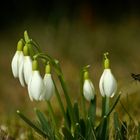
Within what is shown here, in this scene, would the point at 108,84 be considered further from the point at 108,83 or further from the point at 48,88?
the point at 48,88

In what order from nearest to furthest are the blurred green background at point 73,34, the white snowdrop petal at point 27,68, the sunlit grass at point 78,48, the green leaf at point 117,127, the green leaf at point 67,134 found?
1. the white snowdrop petal at point 27,68
2. the green leaf at point 67,134
3. the green leaf at point 117,127
4. the sunlit grass at point 78,48
5. the blurred green background at point 73,34

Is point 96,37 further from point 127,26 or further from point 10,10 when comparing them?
point 10,10

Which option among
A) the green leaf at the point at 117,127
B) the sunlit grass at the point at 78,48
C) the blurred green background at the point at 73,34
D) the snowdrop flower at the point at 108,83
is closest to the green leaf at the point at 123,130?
the green leaf at the point at 117,127

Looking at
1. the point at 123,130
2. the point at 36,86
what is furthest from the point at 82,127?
the point at 36,86

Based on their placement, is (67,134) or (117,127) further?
(117,127)

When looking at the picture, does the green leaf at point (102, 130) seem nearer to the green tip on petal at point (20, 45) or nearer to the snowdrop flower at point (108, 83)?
the snowdrop flower at point (108, 83)

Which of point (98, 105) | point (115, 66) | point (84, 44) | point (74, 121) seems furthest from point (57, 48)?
point (74, 121)
